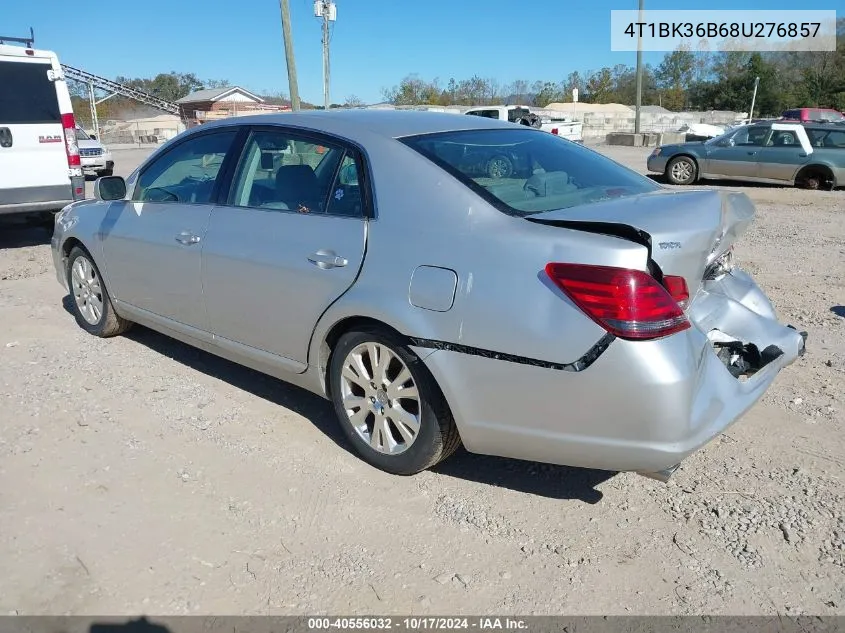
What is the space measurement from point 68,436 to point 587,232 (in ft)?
9.30

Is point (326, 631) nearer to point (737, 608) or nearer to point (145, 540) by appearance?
point (145, 540)

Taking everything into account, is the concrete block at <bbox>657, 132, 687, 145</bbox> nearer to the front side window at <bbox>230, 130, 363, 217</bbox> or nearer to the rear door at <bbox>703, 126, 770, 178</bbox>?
the rear door at <bbox>703, 126, 770, 178</bbox>

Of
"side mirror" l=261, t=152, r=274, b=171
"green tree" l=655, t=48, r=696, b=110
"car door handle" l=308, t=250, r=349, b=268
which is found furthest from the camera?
"green tree" l=655, t=48, r=696, b=110

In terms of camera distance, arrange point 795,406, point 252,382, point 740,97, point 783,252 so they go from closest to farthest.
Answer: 1. point 795,406
2. point 252,382
3. point 783,252
4. point 740,97

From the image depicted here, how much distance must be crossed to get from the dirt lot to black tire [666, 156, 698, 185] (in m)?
11.5

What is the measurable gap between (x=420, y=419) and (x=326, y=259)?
0.85 m

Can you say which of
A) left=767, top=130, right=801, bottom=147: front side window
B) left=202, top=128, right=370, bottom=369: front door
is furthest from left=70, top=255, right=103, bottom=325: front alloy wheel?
left=767, top=130, right=801, bottom=147: front side window

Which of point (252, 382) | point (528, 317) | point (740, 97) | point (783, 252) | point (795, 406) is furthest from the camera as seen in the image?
point (740, 97)

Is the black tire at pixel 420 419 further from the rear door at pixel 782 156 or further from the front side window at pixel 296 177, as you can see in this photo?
the rear door at pixel 782 156

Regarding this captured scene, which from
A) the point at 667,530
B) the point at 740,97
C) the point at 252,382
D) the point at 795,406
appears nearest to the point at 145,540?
the point at 252,382

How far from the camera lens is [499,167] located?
127 inches

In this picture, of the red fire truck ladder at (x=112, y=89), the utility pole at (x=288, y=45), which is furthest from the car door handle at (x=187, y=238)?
the red fire truck ladder at (x=112, y=89)

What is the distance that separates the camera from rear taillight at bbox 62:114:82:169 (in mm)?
8516

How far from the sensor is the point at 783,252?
25.4 ft
